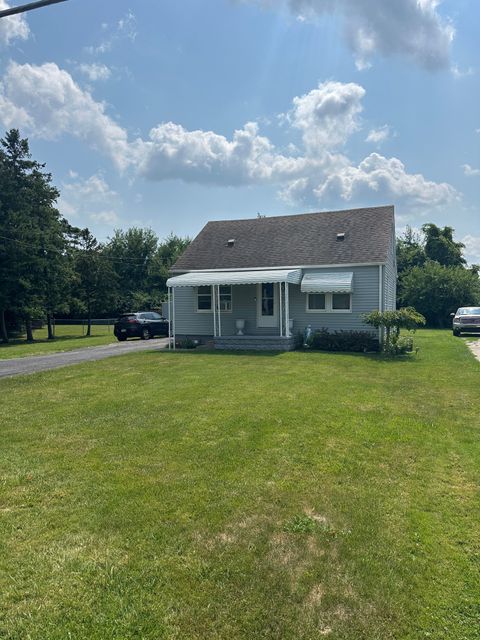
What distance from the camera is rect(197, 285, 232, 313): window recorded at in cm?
1927

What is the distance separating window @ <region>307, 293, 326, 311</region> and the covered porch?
0.80m

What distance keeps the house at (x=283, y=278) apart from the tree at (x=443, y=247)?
24218 millimetres

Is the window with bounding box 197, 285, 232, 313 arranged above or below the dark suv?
above

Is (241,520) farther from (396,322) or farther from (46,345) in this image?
(46,345)

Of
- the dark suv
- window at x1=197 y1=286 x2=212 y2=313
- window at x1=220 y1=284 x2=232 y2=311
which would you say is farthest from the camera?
the dark suv

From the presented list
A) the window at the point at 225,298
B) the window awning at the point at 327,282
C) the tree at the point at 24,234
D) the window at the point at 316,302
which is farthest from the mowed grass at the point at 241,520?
the tree at the point at 24,234

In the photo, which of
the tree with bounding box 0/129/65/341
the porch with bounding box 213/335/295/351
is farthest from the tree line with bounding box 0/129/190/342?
the porch with bounding box 213/335/295/351

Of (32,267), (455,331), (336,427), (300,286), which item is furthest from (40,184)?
(336,427)

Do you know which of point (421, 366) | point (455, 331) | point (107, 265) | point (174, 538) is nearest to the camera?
point (174, 538)

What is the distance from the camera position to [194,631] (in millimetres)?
2459

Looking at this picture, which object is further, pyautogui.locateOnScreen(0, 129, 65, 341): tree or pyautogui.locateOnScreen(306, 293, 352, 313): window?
pyautogui.locateOnScreen(0, 129, 65, 341): tree

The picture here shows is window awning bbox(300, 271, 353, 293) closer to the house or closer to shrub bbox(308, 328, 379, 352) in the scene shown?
the house

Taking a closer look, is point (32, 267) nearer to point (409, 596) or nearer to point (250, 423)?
point (250, 423)

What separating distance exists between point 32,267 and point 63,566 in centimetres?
2734
